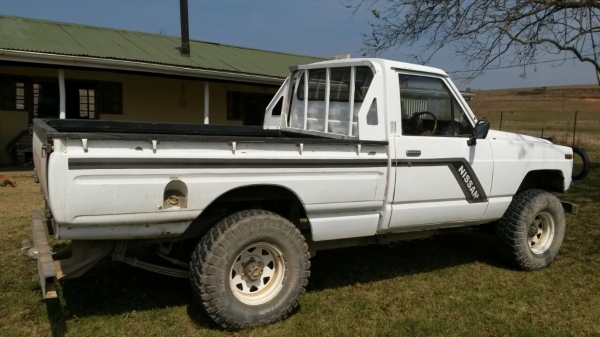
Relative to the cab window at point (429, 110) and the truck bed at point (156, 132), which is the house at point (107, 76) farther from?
the cab window at point (429, 110)

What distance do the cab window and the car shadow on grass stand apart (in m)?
1.52

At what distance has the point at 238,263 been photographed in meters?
Answer: 3.85

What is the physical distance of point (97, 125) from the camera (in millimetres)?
4750

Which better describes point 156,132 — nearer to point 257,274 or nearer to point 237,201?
point 237,201

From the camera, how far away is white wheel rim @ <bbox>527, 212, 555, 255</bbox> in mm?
5586

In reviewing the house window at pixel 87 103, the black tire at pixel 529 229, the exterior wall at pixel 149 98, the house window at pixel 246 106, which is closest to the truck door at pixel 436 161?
the black tire at pixel 529 229

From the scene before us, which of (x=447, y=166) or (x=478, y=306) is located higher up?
(x=447, y=166)

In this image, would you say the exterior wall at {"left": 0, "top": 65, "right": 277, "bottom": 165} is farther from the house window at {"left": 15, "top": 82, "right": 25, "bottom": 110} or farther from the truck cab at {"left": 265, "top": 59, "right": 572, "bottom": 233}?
the truck cab at {"left": 265, "top": 59, "right": 572, "bottom": 233}

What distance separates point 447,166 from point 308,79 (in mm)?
1674

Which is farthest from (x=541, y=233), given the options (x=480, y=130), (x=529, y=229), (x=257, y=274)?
(x=257, y=274)

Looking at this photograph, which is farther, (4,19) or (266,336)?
(4,19)

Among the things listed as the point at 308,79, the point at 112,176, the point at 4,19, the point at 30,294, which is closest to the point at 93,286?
the point at 30,294

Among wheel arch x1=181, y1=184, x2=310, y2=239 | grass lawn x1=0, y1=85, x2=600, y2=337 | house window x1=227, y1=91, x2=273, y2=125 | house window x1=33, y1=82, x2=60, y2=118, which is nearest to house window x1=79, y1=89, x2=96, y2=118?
house window x1=33, y1=82, x2=60, y2=118

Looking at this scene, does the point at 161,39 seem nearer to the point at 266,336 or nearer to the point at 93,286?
the point at 93,286
